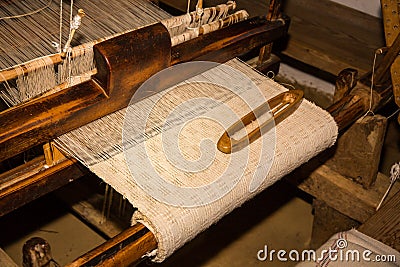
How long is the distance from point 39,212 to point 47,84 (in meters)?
1.41

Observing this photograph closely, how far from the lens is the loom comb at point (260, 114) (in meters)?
1.48

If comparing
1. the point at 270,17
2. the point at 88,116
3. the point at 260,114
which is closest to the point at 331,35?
the point at 270,17

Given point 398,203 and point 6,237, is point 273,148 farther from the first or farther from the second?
point 6,237

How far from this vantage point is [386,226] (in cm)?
A: 163

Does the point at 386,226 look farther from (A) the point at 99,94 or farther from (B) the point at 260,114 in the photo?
(A) the point at 99,94

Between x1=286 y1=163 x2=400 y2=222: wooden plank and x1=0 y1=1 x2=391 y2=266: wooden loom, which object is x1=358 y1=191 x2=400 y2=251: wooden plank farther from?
x1=0 y1=1 x2=391 y2=266: wooden loom

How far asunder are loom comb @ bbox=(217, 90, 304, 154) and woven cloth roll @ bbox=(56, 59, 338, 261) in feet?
0.05

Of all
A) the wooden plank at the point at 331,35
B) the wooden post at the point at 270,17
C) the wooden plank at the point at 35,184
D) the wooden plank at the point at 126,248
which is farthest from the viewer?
the wooden plank at the point at 331,35

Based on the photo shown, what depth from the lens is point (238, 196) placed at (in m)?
1.42

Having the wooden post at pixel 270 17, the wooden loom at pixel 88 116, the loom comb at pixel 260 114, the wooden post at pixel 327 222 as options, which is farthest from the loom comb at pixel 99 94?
the wooden post at pixel 327 222

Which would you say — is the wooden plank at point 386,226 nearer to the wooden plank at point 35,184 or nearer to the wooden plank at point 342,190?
the wooden plank at point 342,190

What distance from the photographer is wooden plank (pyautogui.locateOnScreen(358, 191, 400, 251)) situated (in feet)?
5.29

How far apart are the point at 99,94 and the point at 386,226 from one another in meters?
0.81

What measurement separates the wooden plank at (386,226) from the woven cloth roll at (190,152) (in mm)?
236
